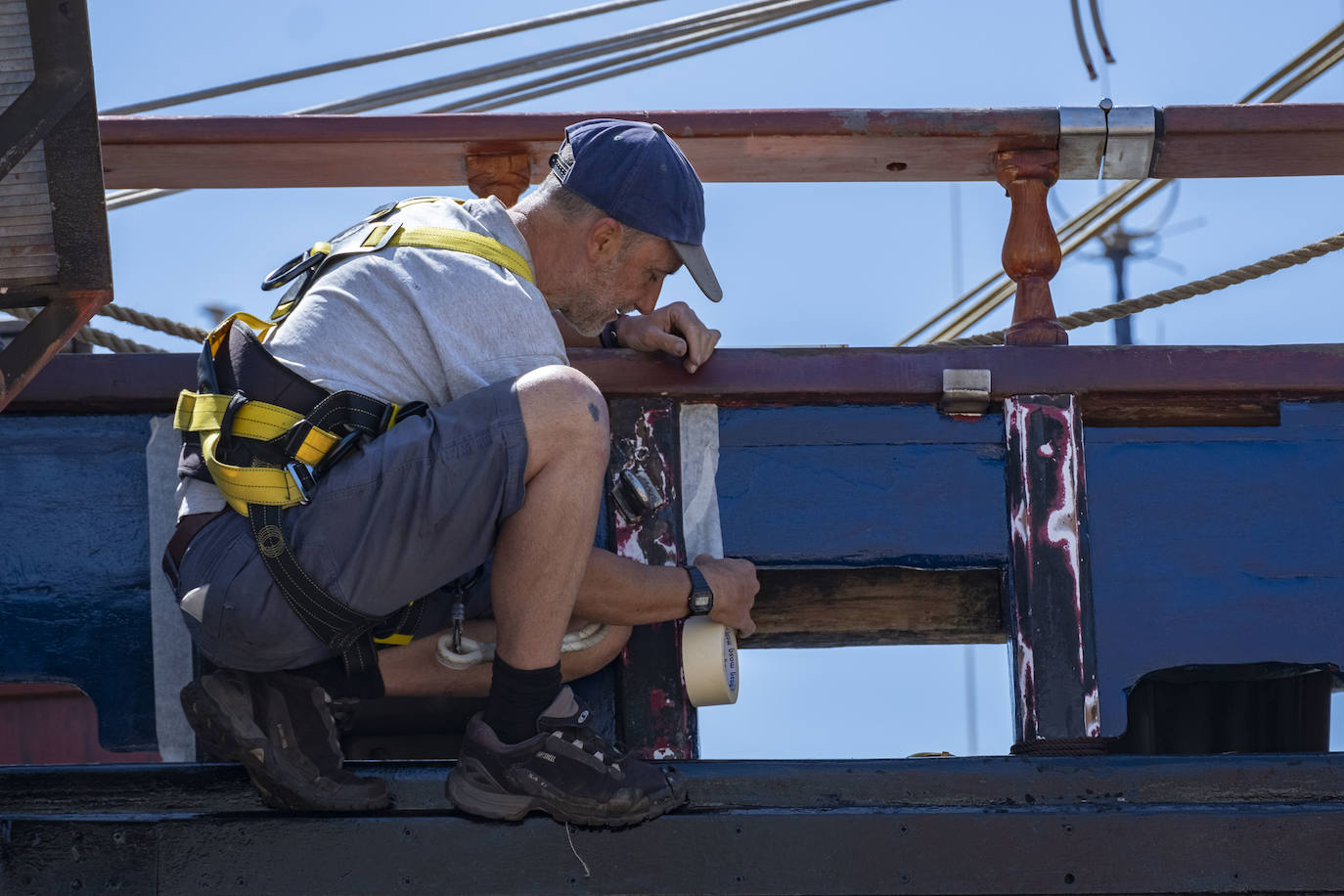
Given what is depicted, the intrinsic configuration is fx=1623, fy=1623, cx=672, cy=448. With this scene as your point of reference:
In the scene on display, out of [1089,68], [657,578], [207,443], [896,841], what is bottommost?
[896,841]

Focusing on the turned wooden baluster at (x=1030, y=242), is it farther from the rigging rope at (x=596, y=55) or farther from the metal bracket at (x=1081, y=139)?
the rigging rope at (x=596, y=55)

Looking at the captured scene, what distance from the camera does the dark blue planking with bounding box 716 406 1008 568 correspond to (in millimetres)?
3098

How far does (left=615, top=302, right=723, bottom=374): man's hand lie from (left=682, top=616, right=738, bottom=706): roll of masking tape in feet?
1.61

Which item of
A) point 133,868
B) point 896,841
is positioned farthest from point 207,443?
point 896,841

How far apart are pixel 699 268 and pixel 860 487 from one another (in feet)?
2.04

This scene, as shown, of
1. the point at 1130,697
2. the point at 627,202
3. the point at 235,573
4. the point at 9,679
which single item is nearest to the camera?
the point at 235,573

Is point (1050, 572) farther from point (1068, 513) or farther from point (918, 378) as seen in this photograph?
point (918, 378)

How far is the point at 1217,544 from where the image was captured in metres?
3.13

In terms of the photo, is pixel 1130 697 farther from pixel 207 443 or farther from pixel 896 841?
pixel 207 443

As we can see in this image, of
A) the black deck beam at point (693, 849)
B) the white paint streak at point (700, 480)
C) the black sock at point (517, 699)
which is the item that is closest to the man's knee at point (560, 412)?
the black sock at point (517, 699)

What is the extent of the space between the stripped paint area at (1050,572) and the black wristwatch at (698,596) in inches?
25.3

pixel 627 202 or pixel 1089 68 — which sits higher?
pixel 1089 68

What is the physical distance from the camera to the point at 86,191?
2168 millimetres

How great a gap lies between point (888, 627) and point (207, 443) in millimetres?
1569
